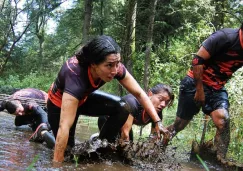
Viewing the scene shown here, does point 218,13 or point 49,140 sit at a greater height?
point 218,13

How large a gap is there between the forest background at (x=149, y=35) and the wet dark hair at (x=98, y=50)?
272cm

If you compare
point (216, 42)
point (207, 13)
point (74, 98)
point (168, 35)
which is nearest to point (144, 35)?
point (168, 35)

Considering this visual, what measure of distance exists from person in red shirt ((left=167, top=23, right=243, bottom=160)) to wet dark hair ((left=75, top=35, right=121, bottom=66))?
131cm

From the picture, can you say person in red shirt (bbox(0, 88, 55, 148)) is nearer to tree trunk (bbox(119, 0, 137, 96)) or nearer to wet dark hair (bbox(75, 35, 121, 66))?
wet dark hair (bbox(75, 35, 121, 66))

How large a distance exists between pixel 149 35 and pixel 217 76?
657cm

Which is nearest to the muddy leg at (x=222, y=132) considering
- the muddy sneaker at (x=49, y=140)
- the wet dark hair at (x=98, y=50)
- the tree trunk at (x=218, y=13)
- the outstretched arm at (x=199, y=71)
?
the outstretched arm at (x=199, y=71)

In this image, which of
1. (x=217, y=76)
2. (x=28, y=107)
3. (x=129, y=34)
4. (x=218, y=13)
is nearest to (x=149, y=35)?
(x=129, y=34)

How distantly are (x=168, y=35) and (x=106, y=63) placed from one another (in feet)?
52.3

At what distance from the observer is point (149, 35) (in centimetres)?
1033

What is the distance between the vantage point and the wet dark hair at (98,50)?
2795 millimetres

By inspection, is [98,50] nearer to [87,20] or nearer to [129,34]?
[129,34]

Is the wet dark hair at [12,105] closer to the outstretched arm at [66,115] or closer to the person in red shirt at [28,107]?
the person in red shirt at [28,107]

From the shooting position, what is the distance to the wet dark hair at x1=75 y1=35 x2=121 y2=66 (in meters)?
2.79

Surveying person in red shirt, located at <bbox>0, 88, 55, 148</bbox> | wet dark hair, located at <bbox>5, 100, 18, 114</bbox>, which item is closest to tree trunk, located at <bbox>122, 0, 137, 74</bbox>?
person in red shirt, located at <bbox>0, 88, 55, 148</bbox>
